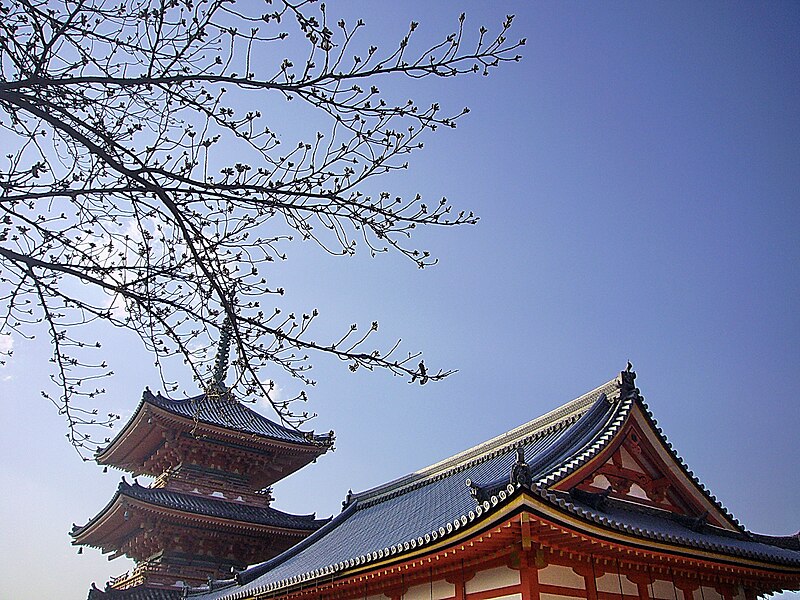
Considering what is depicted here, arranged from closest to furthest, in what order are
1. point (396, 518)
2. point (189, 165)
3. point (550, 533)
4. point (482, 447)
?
→ point (189, 165), point (550, 533), point (396, 518), point (482, 447)

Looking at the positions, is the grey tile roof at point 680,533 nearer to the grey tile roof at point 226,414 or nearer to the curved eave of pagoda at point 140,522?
the grey tile roof at point 226,414

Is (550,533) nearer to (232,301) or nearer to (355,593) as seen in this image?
(355,593)

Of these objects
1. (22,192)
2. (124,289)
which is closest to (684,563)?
(124,289)

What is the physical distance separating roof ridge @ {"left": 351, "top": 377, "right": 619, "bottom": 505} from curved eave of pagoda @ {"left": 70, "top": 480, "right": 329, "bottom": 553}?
111 inches

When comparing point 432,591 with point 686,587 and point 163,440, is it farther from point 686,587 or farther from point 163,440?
point 163,440

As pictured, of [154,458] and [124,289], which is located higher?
[154,458]

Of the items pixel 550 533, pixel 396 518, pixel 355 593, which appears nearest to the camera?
pixel 550 533

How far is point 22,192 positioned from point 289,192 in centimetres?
190

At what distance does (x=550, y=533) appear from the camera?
7859 millimetres

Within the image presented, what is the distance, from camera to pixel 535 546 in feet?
26.4

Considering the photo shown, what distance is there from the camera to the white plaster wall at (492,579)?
8.21 meters

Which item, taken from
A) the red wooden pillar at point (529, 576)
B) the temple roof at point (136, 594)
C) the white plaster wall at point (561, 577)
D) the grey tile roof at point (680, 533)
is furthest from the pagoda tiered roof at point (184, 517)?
the red wooden pillar at point (529, 576)

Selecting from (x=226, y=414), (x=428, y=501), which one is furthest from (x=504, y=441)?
(x=226, y=414)

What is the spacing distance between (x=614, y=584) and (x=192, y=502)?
43.2 ft
